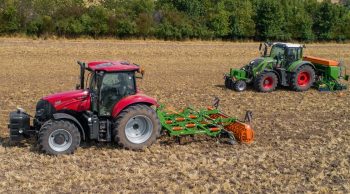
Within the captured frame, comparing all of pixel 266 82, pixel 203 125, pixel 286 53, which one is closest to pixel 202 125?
pixel 203 125

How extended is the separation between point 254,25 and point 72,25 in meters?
16.2

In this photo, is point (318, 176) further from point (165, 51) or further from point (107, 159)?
point (165, 51)

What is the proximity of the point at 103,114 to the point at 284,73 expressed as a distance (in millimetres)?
9753

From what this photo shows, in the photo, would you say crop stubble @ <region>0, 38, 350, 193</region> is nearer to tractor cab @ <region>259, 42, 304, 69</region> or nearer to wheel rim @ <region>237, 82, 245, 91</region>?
wheel rim @ <region>237, 82, 245, 91</region>

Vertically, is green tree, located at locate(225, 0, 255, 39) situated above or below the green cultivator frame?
above

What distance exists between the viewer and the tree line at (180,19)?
1463 inches

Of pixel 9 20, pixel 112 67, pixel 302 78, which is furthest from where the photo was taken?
pixel 9 20

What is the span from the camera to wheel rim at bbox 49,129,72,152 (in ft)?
32.0

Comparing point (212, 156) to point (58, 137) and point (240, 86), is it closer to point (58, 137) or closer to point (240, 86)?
point (58, 137)

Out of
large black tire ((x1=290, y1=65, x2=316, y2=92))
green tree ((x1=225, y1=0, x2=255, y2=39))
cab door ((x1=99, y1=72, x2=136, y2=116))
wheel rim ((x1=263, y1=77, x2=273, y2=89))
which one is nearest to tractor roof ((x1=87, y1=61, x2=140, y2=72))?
cab door ((x1=99, y1=72, x2=136, y2=116))

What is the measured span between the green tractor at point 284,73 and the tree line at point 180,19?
21.9 m

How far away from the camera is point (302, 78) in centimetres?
1842

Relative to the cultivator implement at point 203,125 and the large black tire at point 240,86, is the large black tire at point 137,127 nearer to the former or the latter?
the cultivator implement at point 203,125

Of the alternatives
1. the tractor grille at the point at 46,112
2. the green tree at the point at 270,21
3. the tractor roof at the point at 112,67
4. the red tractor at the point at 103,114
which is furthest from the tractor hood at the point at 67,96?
the green tree at the point at 270,21
